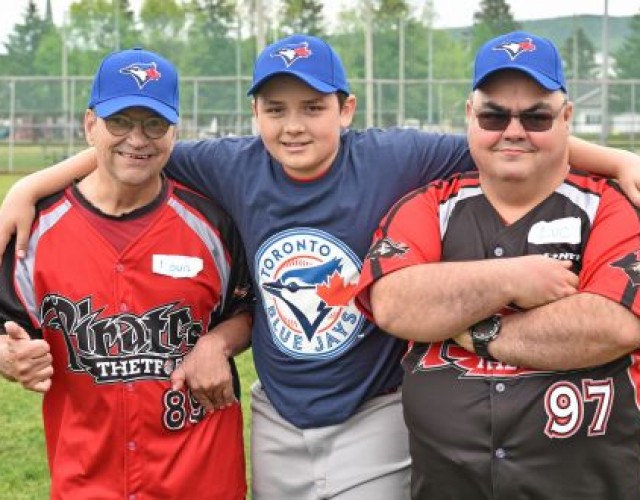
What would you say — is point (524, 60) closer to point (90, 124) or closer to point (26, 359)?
point (90, 124)

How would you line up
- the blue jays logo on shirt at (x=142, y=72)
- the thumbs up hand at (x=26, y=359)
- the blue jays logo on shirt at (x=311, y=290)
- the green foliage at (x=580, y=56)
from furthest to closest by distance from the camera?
the green foliage at (x=580, y=56), the blue jays logo on shirt at (x=142, y=72), the blue jays logo on shirt at (x=311, y=290), the thumbs up hand at (x=26, y=359)

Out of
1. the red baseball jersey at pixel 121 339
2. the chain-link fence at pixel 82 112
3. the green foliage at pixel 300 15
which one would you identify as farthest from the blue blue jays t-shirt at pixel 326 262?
the green foliage at pixel 300 15

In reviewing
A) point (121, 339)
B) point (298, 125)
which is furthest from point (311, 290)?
point (121, 339)

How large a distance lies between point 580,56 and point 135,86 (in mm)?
38434

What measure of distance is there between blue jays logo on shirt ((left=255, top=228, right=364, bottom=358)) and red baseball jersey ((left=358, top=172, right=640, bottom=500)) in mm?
276

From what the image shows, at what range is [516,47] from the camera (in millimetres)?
3369

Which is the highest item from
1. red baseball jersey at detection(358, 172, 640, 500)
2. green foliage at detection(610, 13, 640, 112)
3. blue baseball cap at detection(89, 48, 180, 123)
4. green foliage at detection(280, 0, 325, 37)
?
green foliage at detection(280, 0, 325, 37)

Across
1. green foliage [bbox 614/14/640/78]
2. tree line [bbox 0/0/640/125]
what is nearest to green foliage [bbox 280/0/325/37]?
tree line [bbox 0/0/640/125]

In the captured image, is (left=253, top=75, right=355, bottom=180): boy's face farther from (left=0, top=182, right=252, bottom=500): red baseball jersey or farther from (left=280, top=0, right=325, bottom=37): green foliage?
(left=280, top=0, right=325, bottom=37): green foliage

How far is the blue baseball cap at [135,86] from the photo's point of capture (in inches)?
147

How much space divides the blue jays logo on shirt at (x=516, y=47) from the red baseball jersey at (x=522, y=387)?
1.45ft

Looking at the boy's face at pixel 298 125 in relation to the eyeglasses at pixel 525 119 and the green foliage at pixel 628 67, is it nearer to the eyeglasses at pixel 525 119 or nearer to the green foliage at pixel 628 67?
the eyeglasses at pixel 525 119

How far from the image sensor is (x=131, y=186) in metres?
3.76

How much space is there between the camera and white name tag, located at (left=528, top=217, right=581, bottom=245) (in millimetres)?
3258
